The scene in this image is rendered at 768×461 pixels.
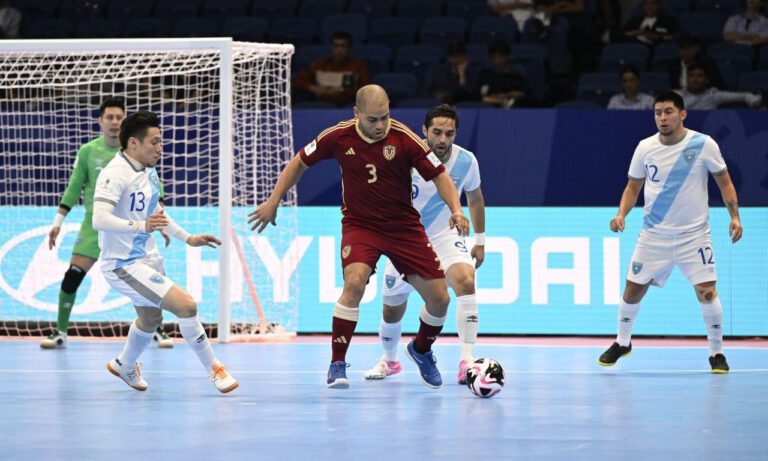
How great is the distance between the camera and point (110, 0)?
16891 mm

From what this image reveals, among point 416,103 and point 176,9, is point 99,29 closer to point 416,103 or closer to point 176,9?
point 176,9

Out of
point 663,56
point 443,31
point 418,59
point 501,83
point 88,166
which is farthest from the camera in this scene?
point 443,31

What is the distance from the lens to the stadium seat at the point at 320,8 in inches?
629

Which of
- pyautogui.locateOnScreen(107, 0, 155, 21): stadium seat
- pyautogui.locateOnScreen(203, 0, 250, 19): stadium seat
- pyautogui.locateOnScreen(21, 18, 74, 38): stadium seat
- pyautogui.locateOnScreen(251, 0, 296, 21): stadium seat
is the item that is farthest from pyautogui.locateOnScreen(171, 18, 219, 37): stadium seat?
pyautogui.locateOnScreen(21, 18, 74, 38): stadium seat

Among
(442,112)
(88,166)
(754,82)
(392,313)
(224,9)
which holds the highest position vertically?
(224,9)

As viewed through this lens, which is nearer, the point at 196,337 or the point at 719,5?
the point at 196,337

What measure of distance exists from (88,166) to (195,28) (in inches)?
221

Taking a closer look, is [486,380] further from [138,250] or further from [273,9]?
[273,9]

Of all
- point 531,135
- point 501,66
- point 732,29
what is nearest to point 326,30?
point 501,66

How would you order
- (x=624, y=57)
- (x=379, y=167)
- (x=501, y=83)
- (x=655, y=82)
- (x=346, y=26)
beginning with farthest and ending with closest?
1. (x=346, y=26)
2. (x=624, y=57)
3. (x=655, y=82)
4. (x=501, y=83)
5. (x=379, y=167)

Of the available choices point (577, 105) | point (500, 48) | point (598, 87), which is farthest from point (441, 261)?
point (598, 87)

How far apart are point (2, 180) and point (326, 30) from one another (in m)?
4.85

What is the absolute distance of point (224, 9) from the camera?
16.5 meters

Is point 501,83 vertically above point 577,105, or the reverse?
point 501,83
